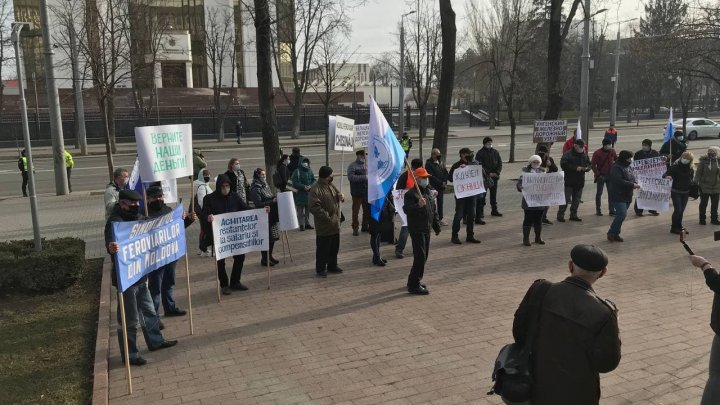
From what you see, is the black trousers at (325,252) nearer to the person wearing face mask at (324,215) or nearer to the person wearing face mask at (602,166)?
the person wearing face mask at (324,215)

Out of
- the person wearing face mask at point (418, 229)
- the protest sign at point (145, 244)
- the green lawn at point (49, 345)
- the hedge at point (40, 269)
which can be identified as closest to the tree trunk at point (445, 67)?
the person wearing face mask at point (418, 229)

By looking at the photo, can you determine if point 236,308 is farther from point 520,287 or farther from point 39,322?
point 520,287

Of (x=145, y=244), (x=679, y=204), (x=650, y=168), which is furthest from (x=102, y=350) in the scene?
(x=650, y=168)

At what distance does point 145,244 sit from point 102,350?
1.34m

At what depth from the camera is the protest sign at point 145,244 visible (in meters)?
5.65

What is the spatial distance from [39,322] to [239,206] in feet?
9.80

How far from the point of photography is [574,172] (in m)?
13.2

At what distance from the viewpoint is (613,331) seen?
3322mm

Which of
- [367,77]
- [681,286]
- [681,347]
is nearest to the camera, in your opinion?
[681,347]

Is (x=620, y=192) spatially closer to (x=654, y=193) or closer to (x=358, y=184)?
(x=654, y=193)

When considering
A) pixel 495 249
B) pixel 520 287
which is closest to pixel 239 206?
pixel 520 287

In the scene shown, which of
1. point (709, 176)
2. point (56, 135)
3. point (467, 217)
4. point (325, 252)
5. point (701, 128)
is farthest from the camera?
point (701, 128)

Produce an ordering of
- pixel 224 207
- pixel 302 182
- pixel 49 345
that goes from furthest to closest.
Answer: pixel 302 182
pixel 224 207
pixel 49 345

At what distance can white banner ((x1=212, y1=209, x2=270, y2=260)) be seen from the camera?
8.06m
